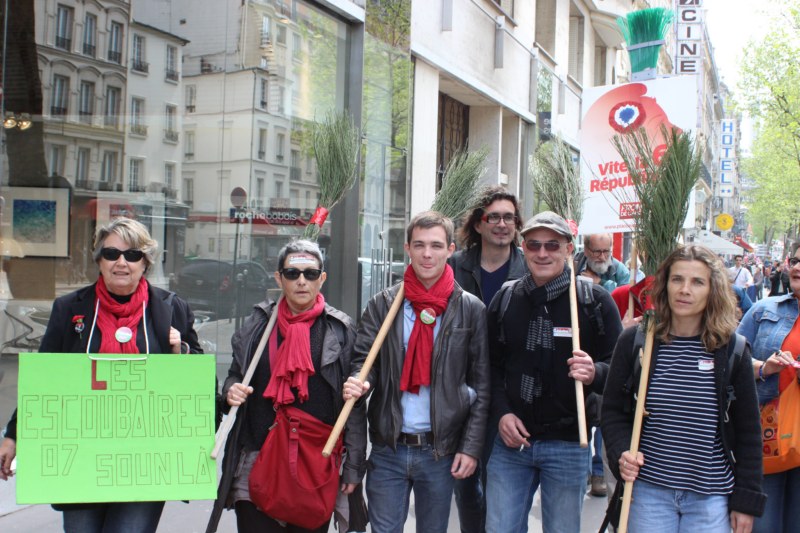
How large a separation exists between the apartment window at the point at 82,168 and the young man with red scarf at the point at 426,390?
208 inches

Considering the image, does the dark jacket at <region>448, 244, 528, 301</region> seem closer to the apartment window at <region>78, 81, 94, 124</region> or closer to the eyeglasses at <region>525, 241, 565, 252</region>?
the eyeglasses at <region>525, 241, 565, 252</region>

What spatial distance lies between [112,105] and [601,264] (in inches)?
200

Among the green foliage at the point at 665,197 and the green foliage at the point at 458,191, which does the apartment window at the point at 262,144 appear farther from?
the green foliage at the point at 665,197

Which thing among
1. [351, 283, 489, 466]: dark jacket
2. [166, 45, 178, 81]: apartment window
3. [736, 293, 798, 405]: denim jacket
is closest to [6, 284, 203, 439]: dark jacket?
[351, 283, 489, 466]: dark jacket

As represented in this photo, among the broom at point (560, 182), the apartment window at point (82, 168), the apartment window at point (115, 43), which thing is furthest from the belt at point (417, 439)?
the apartment window at point (115, 43)

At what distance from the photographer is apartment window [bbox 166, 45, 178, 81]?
26.6ft

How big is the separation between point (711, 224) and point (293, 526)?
74077 millimetres

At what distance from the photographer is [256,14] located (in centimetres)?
855

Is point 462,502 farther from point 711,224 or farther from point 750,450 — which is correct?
point 711,224

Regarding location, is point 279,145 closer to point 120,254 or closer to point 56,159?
point 56,159

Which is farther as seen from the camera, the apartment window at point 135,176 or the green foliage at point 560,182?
the apartment window at point 135,176

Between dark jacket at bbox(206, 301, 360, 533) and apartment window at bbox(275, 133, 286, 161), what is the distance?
5.68 meters

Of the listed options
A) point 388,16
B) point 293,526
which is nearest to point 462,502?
point 293,526

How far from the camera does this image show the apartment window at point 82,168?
25.4ft
